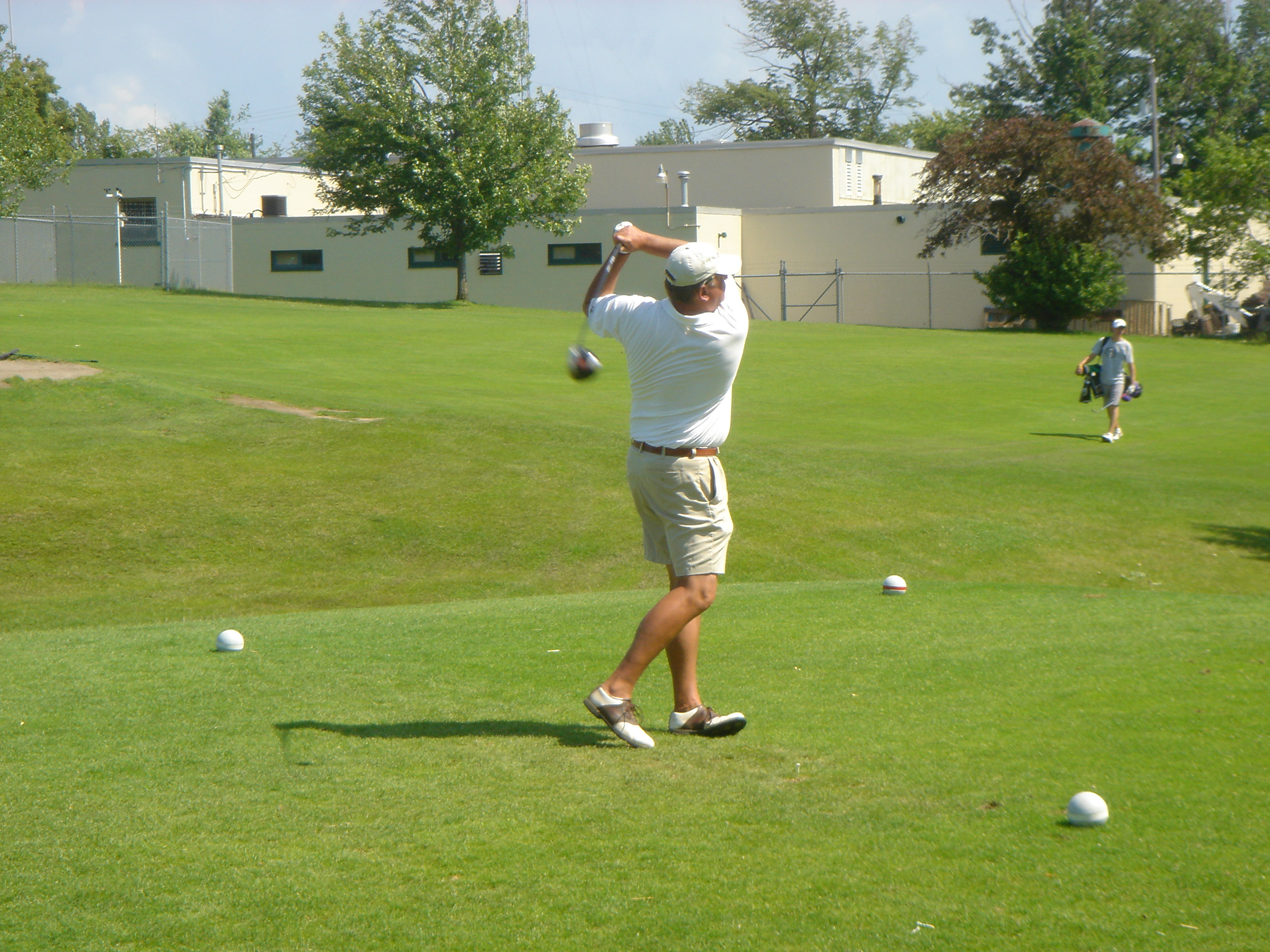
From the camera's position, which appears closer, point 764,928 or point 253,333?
point 764,928

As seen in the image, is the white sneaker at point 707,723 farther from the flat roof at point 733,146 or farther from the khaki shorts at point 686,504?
the flat roof at point 733,146

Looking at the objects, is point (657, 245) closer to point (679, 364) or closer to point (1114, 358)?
point (679, 364)

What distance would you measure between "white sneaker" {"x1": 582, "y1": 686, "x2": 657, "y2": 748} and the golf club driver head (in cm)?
148

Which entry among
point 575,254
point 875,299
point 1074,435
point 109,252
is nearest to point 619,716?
point 1074,435

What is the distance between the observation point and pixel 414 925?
11.7 feet

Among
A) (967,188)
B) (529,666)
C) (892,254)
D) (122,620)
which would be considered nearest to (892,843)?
(529,666)

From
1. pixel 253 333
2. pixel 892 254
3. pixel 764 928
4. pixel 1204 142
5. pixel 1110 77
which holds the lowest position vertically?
pixel 764 928

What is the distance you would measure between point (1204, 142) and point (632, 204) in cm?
2338

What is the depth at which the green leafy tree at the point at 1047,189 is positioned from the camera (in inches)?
1646

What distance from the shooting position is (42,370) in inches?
745

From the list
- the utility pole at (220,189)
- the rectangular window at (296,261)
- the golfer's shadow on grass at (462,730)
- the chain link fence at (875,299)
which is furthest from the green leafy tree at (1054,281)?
the golfer's shadow on grass at (462,730)

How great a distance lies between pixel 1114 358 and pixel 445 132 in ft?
90.1

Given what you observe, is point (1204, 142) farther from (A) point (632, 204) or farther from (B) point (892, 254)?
(A) point (632, 204)

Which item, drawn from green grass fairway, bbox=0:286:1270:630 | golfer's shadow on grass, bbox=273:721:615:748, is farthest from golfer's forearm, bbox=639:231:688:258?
green grass fairway, bbox=0:286:1270:630
